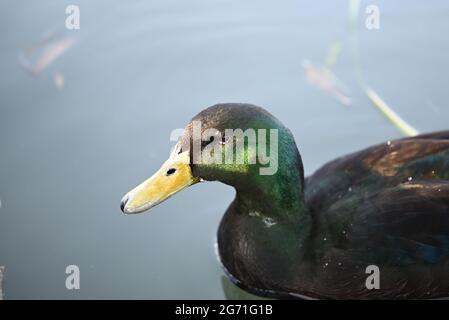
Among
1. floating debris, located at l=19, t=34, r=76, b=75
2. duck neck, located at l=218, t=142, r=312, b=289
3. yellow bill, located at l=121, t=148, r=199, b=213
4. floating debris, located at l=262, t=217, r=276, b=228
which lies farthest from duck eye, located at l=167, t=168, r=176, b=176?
floating debris, located at l=19, t=34, r=76, b=75

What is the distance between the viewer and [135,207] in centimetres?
335

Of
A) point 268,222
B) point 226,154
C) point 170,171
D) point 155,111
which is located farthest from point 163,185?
point 155,111

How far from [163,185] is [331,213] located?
79 cm

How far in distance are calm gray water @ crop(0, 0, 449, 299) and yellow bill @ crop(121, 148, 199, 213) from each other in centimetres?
73

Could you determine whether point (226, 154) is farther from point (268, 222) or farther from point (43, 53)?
point (43, 53)

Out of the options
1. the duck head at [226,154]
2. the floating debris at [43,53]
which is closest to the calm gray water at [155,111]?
the floating debris at [43,53]

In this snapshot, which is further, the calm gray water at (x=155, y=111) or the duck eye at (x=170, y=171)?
the calm gray water at (x=155, y=111)

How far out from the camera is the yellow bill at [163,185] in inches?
132

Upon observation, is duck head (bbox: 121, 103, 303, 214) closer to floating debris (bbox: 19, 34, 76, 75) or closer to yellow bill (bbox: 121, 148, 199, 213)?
yellow bill (bbox: 121, 148, 199, 213)

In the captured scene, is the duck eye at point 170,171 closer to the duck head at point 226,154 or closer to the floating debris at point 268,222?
the duck head at point 226,154

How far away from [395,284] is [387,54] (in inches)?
79.3

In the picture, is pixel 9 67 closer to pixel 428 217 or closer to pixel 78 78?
pixel 78 78
